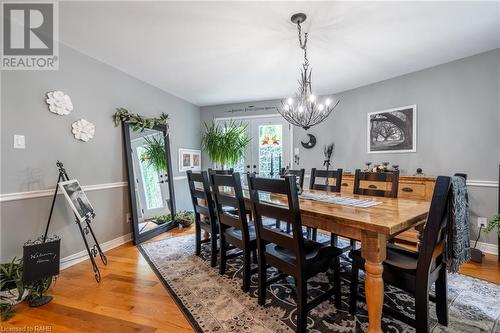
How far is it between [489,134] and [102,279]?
14.8 ft

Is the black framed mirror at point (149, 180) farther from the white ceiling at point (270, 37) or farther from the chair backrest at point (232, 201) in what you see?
the chair backrest at point (232, 201)

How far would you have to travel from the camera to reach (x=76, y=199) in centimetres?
244

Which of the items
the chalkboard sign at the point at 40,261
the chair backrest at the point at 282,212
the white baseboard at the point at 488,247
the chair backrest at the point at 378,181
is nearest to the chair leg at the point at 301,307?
the chair backrest at the point at 282,212

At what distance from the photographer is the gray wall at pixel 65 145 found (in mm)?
2186

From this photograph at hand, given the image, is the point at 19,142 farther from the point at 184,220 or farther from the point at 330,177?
the point at 330,177

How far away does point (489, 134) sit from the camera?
2830mm

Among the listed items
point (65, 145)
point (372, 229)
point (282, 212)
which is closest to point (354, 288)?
point (372, 229)

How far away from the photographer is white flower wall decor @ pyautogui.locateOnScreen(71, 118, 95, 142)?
9.02 feet

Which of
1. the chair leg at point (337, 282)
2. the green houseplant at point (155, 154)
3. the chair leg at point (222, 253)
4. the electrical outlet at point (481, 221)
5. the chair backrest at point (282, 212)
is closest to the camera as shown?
the chair backrest at point (282, 212)

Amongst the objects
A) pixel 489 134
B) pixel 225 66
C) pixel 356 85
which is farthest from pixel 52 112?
pixel 489 134

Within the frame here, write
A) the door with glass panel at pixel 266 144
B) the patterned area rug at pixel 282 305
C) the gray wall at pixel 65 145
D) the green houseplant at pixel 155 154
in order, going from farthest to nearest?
the door with glass panel at pixel 266 144 < the green houseplant at pixel 155 154 < the gray wall at pixel 65 145 < the patterned area rug at pixel 282 305

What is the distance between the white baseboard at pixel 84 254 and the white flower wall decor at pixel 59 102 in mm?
1577

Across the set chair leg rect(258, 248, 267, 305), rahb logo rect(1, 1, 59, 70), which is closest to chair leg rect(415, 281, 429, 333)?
chair leg rect(258, 248, 267, 305)

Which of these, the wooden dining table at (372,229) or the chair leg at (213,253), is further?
the chair leg at (213,253)
